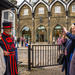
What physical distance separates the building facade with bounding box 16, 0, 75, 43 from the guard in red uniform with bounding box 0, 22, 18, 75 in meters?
28.5

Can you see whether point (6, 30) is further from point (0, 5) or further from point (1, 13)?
point (1, 13)

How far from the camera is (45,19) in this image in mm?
32469

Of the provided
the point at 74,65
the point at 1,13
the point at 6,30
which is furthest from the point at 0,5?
the point at 74,65

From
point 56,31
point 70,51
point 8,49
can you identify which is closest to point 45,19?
point 56,31

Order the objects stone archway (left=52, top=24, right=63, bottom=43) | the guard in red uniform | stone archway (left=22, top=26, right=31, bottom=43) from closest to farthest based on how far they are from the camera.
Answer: the guard in red uniform, stone archway (left=52, top=24, right=63, bottom=43), stone archway (left=22, top=26, right=31, bottom=43)

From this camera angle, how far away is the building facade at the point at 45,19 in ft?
103

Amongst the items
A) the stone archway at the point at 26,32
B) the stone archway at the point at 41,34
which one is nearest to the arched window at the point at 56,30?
the stone archway at the point at 41,34

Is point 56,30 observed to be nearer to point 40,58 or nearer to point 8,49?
point 40,58

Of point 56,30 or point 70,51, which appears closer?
point 70,51

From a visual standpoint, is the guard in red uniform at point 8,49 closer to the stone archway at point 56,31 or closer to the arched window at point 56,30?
the stone archway at point 56,31

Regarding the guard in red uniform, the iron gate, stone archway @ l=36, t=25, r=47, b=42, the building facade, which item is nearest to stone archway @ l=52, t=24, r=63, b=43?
the building facade

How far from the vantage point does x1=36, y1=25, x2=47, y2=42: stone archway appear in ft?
106

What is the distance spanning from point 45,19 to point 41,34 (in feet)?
13.0

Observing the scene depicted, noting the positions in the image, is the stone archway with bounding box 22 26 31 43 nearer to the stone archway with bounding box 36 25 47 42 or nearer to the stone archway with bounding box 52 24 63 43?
the stone archway with bounding box 36 25 47 42
